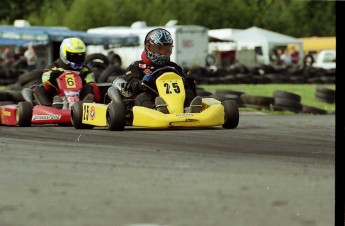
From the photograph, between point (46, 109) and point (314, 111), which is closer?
point (46, 109)

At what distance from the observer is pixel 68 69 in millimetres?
11336

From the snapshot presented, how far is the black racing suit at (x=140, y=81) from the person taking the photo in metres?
10.1

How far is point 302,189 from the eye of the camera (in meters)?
5.36

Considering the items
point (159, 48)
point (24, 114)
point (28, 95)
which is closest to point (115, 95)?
point (159, 48)

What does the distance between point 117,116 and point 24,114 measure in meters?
1.41

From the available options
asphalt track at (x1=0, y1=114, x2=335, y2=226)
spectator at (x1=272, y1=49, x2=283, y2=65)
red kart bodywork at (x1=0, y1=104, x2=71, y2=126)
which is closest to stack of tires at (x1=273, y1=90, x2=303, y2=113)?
red kart bodywork at (x1=0, y1=104, x2=71, y2=126)

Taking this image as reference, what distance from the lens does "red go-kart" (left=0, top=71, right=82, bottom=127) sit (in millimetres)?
10641

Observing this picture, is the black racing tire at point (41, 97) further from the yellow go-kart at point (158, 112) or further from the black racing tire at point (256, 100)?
the black racing tire at point (256, 100)

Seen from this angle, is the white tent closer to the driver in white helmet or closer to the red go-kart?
the red go-kart

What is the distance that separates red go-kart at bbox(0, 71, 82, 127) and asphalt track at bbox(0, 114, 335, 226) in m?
1.15

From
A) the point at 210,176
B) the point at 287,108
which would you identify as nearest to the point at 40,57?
the point at 287,108

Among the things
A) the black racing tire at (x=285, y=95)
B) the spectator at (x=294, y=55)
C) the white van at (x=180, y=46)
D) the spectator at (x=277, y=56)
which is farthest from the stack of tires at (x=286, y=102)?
the spectator at (x=294, y=55)

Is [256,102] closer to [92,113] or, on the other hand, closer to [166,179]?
[92,113]

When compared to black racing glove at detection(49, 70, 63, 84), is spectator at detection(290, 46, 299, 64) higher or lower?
lower
